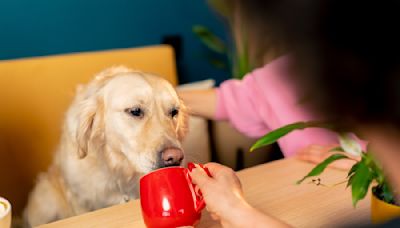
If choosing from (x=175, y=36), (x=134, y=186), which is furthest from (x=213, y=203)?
(x=175, y=36)

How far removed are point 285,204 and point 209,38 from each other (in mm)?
1722

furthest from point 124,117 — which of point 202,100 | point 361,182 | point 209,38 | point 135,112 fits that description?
point 209,38

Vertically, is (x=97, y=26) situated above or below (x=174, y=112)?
above

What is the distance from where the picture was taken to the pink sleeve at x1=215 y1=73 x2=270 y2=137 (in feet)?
5.09

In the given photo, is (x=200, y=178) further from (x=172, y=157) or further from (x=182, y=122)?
(x=182, y=122)

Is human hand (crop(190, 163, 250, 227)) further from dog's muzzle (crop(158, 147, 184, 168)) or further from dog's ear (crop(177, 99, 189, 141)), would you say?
dog's ear (crop(177, 99, 189, 141))

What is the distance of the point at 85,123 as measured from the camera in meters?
1.30

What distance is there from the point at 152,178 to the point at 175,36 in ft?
6.12

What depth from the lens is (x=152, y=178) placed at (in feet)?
2.52

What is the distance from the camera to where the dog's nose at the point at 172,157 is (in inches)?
46.1

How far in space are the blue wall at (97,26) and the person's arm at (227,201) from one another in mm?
1108

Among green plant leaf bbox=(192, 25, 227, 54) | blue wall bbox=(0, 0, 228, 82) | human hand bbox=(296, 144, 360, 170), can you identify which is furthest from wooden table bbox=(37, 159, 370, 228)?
green plant leaf bbox=(192, 25, 227, 54)

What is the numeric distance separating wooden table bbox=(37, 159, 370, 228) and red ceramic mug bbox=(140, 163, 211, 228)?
86 millimetres

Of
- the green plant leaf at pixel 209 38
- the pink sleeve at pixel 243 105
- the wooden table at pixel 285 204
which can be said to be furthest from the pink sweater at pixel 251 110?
the green plant leaf at pixel 209 38
